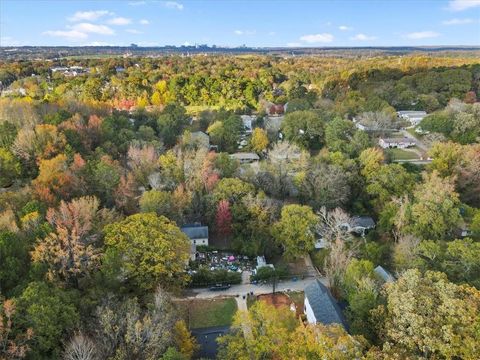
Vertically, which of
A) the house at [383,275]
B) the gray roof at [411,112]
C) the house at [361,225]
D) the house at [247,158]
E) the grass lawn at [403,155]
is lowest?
the house at [361,225]

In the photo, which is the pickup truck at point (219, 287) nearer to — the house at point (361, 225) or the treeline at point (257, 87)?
the house at point (361, 225)

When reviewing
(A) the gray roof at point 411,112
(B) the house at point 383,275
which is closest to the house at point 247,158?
(B) the house at point 383,275

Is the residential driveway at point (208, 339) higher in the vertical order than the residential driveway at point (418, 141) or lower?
lower

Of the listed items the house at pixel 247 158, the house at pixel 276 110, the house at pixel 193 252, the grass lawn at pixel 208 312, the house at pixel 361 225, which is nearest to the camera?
the grass lawn at pixel 208 312

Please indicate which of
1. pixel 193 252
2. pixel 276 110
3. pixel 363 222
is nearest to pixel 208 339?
pixel 193 252

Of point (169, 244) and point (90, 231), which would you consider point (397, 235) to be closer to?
point (169, 244)

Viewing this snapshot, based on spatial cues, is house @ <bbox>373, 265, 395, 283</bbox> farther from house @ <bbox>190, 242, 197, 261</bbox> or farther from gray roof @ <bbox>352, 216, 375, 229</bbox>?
house @ <bbox>190, 242, 197, 261</bbox>

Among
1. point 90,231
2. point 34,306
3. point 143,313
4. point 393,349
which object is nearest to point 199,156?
point 90,231

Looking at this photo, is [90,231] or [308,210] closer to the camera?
[90,231]
